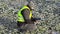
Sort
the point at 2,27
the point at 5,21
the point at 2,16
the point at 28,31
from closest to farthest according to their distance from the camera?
the point at 28,31, the point at 2,27, the point at 5,21, the point at 2,16

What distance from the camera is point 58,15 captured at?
10781 mm

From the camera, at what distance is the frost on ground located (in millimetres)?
9125

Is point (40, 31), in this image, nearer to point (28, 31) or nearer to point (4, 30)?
point (28, 31)

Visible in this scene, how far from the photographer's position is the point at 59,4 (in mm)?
12414

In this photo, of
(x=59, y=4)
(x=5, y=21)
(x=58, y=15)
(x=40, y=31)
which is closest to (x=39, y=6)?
(x=59, y=4)

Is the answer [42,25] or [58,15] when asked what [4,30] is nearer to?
[42,25]

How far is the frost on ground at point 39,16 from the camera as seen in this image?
29.9 feet

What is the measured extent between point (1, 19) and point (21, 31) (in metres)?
1.92

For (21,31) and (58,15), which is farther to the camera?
(58,15)

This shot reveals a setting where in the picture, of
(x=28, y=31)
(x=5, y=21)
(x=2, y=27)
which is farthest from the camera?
(x=5, y=21)

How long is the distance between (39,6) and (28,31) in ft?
12.7

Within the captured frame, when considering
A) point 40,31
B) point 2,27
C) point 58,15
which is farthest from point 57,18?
point 2,27

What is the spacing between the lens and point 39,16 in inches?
423

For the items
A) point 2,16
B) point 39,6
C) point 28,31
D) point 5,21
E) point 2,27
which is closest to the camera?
point 28,31
